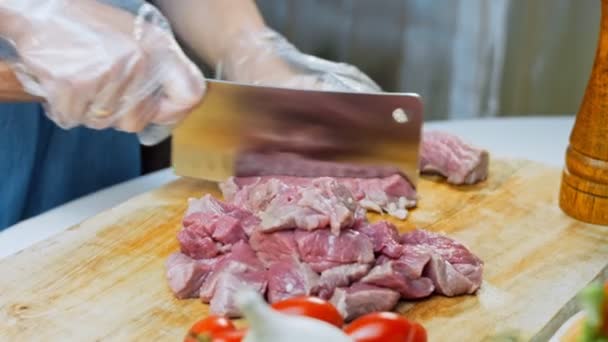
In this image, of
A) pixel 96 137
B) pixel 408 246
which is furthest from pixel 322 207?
pixel 96 137

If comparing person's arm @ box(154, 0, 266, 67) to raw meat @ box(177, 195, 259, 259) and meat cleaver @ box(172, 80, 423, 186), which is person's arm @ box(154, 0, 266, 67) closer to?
meat cleaver @ box(172, 80, 423, 186)

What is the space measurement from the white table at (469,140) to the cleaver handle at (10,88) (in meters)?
0.23

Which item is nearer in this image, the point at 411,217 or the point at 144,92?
the point at 144,92

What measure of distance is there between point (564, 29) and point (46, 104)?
1752 mm

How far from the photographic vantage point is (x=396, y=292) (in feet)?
4.25

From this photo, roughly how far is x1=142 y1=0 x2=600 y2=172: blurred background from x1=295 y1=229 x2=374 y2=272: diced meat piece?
1.47m

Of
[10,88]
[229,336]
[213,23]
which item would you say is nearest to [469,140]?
[213,23]

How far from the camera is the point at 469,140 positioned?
1.95 meters

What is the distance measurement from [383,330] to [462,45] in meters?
1.78

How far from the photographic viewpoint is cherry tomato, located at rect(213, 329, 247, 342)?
987mm

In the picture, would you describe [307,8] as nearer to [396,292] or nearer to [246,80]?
[246,80]

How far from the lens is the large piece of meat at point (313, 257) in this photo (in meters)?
1.28

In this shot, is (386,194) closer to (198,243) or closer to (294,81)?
(294,81)

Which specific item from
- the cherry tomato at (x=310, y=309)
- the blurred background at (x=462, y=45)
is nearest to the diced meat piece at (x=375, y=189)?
the cherry tomato at (x=310, y=309)
